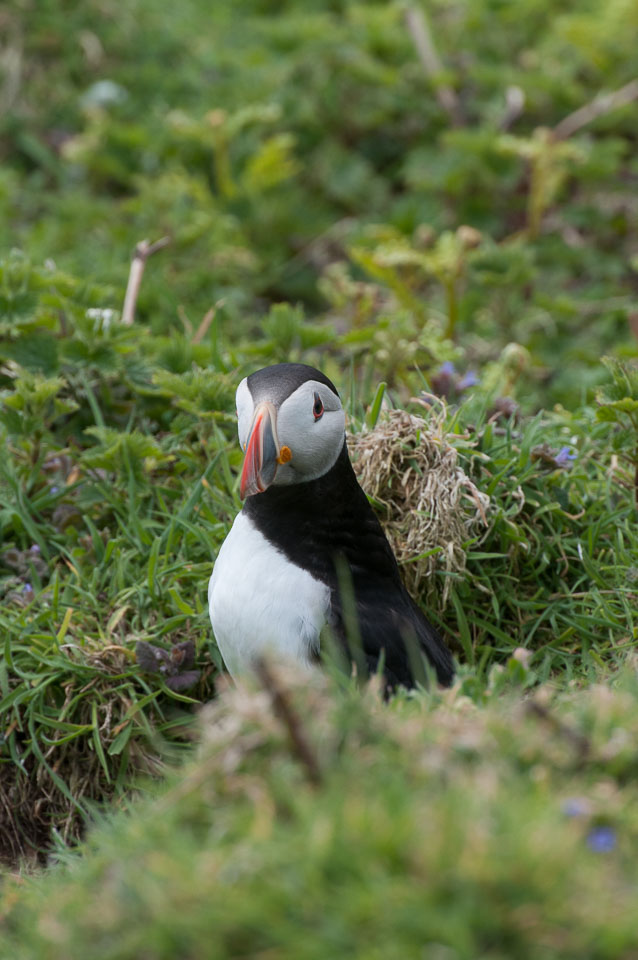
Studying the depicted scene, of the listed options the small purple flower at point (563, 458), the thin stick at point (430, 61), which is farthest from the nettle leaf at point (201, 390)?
the thin stick at point (430, 61)

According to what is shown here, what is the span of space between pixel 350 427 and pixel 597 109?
12.5ft

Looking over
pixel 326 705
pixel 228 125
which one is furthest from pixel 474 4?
pixel 326 705

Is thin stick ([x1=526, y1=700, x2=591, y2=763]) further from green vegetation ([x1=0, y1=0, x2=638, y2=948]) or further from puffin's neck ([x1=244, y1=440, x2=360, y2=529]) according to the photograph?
puffin's neck ([x1=244, y1=440, x2=360, y2=529])

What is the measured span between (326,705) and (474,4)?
656 cm

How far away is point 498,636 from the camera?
359cm

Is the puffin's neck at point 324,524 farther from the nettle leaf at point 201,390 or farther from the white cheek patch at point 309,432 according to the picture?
the nettle leaf at point 201,390

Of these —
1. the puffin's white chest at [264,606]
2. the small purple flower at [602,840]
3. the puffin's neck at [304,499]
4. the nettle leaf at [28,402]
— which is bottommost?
the small purple flower at [602,840]

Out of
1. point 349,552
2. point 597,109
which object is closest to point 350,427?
point 349,552

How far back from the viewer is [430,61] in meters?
7.20

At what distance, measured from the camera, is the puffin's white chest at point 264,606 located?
295cm

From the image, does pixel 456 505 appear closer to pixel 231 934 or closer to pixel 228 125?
pixel 231 934

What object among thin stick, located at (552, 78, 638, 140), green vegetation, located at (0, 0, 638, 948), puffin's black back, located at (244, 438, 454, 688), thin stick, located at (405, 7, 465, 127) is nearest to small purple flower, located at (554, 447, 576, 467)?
green vegetation, located at (0, 0, 638, 948)

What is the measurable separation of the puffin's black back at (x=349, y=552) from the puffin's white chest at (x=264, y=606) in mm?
43

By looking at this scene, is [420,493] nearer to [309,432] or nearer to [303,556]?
[303,556]
